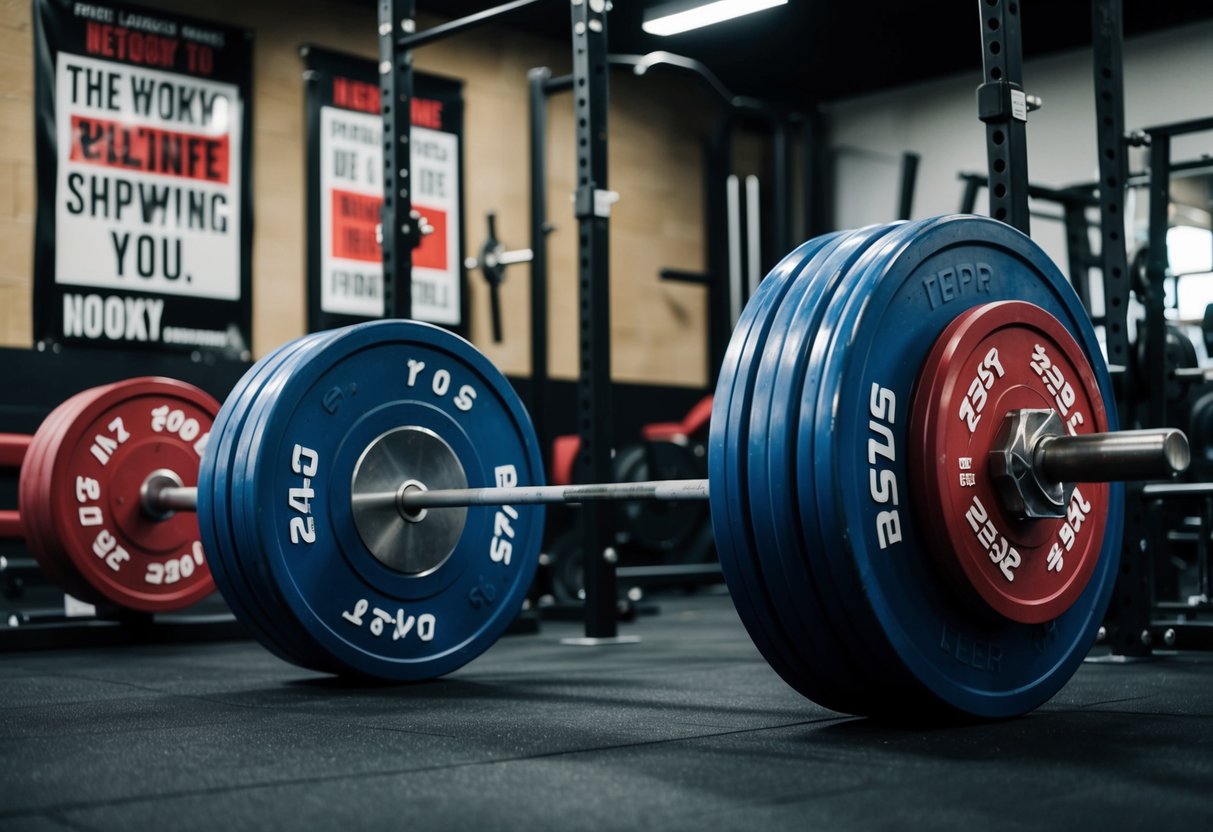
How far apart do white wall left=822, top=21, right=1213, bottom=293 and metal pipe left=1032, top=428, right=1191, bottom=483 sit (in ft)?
15.7

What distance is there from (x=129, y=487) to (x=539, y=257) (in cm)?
171

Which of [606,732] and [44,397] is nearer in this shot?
[606,732]

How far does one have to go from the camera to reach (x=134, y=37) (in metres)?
5.34

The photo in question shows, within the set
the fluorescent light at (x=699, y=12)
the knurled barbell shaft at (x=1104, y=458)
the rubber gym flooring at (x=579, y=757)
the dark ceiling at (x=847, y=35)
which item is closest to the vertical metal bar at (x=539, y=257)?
the fluorescent light at (x=699, y=12)

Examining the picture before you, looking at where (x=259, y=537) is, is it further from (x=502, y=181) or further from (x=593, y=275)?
(x=502, y=181)

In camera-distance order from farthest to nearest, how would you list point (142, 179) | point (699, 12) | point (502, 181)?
point (502, 181), point (142, 179), point (699, 12)

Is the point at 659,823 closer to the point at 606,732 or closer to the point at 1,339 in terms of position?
the point at 606,732

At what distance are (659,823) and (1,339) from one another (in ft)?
14.1

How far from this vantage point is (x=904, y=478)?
1.79 metres

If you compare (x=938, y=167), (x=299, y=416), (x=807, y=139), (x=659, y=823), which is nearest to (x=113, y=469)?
(x=299, y=416)

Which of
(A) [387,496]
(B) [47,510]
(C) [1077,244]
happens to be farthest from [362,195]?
(A) [387,496]

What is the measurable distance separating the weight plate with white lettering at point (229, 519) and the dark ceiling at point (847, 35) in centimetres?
391

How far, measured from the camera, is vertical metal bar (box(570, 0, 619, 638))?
3.59 m

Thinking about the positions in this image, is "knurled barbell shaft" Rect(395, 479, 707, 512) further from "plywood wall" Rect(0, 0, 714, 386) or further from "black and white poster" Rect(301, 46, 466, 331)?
"black and white poster" Rect(301, 46, 466, 331)
